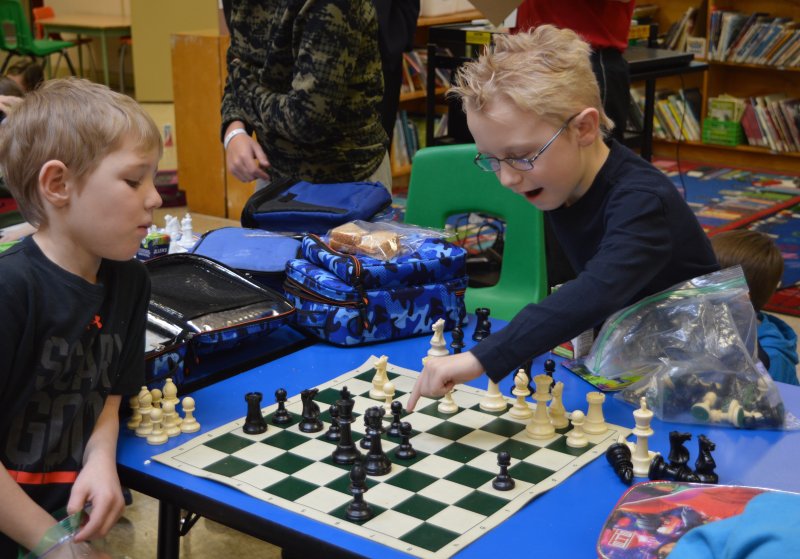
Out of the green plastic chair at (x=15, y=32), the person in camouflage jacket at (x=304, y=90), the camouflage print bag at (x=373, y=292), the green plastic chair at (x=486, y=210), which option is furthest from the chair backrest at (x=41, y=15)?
the camouflage print bag at (x=373, y=292)

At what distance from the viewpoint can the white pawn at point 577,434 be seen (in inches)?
58.8

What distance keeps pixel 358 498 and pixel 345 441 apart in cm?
17

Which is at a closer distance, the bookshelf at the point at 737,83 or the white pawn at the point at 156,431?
the white pawn at the point at 156,431

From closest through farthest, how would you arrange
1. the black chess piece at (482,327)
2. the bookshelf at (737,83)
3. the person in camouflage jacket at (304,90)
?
the black chess piece at (482,327), the person in camouflage jacket at (304,90), the bookshelf at (737,83)

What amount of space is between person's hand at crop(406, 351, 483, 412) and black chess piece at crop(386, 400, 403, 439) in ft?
0.13

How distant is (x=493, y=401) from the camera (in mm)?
1627

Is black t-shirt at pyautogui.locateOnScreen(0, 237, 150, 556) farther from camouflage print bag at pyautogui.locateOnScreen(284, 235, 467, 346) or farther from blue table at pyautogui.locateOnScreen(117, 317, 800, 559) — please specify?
camouflage print bag at pyautogui.locateOnScreen(284, 235, 467, 346)

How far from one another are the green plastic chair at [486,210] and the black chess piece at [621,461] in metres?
1.13

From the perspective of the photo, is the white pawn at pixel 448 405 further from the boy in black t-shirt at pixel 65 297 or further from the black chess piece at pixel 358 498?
the boy in black t-shirt at pixel 65 297

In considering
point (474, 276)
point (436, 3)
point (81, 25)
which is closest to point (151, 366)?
point (474, 276)

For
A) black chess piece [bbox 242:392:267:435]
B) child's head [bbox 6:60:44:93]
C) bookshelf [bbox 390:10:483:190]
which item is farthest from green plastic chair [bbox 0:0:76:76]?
black chess piece [bbox 242:392:267:435]

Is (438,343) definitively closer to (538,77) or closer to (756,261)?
(538,77)

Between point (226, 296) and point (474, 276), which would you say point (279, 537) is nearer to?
point (226, 296)

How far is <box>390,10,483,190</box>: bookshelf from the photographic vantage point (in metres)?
6.24
